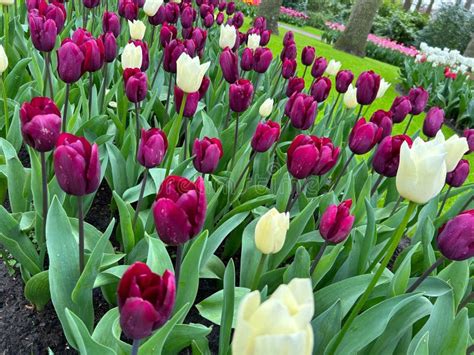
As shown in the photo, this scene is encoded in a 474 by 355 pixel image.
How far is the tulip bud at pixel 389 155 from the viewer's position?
1.68 metres

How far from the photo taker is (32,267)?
62.0 inches

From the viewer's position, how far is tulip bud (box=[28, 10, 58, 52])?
195cm

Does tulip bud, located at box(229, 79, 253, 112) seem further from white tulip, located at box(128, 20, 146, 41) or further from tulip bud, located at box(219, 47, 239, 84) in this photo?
white tulip, located at box(128, 20, 146, 41)

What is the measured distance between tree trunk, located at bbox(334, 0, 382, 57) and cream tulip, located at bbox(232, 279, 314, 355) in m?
11.1

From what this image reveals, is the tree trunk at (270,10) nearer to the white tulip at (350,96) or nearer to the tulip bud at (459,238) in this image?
the white tulip at (350,96)

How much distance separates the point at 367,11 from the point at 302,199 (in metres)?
9.80

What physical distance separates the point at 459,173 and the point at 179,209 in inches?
56.5

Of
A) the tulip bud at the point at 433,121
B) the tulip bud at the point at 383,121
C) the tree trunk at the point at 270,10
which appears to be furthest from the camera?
the tree trunk at the point at 270,10

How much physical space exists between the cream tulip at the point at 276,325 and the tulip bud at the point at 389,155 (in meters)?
1.21

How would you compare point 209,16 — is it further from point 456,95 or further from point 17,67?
point 456,95

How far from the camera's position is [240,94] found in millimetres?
2018

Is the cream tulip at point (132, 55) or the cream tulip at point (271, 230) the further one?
the cream tulip at point (132, 55)

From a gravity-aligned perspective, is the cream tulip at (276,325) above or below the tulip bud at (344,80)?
above

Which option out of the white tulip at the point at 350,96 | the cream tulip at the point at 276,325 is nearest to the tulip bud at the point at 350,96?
the white tulip at the point at 350,96
